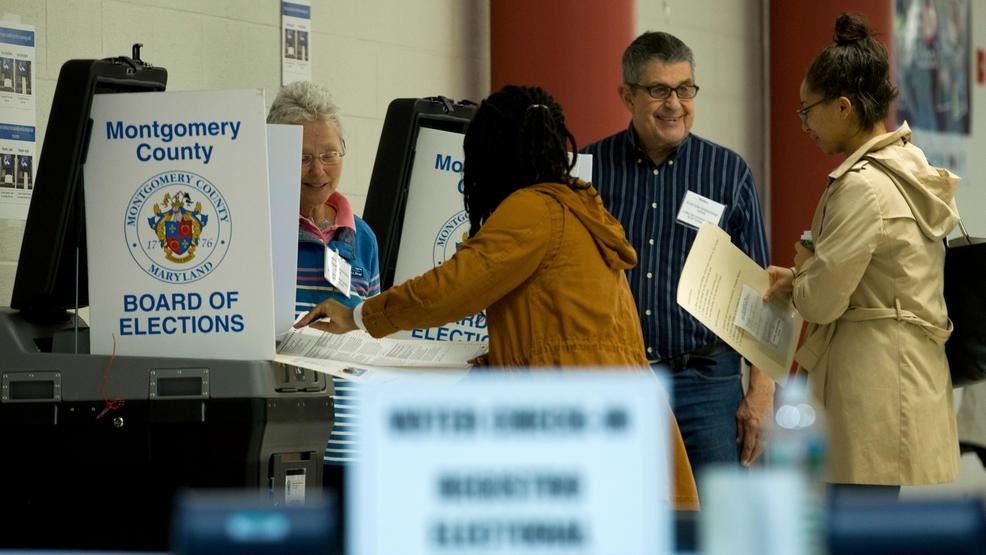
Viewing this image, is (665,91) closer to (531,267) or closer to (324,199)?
(324,199)

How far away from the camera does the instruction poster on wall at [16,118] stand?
133 inches

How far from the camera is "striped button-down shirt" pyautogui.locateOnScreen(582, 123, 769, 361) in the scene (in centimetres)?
296

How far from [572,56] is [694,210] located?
1510mm

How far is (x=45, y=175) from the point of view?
2277mm

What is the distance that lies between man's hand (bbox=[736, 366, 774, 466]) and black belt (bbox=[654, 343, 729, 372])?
0.11 meters

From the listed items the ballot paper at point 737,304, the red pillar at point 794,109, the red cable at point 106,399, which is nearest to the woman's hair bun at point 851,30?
the ballot paper at point 737,304

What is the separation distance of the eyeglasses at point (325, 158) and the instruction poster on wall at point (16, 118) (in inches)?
38.0

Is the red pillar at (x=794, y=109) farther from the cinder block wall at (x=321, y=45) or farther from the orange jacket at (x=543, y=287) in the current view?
the orange jacket at (x=543, y=287)

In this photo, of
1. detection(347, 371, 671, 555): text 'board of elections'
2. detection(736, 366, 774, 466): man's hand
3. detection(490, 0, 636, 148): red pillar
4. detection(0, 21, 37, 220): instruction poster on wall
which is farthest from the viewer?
detection(490, 0, 636, 148): red pillar

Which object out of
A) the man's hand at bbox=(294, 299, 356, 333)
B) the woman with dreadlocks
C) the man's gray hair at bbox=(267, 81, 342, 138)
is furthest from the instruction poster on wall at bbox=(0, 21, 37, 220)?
the woman with dreadlocks

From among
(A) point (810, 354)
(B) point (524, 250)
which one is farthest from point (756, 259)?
(B) point (524, 250)

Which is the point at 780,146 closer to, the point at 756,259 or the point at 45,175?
the point at 756,259

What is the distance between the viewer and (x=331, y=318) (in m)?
2.29

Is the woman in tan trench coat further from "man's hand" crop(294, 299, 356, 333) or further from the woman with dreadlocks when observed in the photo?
"man's hand" crop(294, 299, 356, 333)
